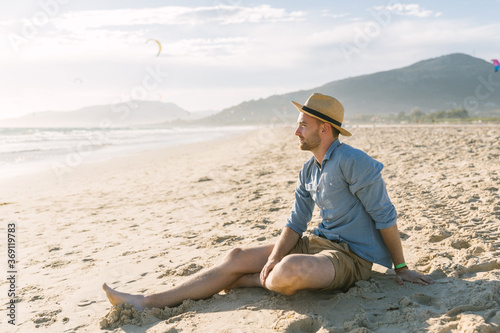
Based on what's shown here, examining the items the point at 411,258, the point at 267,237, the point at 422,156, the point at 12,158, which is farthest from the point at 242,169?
the point at 12,158

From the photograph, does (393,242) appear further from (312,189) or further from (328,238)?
(312,189)

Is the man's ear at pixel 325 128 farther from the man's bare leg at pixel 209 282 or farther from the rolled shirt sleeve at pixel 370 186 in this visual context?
→ the man's bare leg at pixel 209 282

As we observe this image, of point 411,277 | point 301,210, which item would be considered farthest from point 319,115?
point 411,277

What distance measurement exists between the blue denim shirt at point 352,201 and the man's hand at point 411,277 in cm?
10

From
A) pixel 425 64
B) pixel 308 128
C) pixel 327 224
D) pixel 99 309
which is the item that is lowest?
pixel 99 309

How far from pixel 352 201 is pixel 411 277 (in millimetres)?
633

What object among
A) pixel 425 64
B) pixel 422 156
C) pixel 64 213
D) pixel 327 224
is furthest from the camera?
pixel 425 64

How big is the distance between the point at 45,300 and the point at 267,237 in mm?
1979

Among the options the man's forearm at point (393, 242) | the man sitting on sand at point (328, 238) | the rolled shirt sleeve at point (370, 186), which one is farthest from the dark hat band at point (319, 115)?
the man's forearm at point (393, 242)

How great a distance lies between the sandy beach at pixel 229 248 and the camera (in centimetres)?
226

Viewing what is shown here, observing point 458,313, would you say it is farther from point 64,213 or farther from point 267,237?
point 64,213

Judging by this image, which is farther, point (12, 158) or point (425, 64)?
point (425, 64)

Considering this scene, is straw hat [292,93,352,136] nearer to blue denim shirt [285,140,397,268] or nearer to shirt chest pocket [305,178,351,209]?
blue denim shirt [285,140,397,268]

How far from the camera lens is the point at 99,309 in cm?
273
